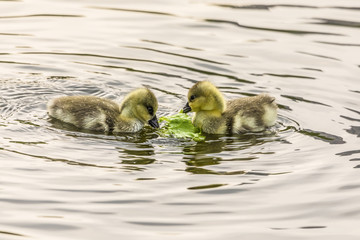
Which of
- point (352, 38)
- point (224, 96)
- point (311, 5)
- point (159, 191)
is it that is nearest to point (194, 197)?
point (159, 191)

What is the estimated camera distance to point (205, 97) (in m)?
8.23

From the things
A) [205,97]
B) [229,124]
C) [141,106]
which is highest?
[205,97]

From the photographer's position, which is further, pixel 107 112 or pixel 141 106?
pixel 141 106

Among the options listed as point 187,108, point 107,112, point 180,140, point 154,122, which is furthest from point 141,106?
point 180,140

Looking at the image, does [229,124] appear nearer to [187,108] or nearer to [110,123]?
[187,108]

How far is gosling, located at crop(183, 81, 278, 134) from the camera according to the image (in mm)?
8180

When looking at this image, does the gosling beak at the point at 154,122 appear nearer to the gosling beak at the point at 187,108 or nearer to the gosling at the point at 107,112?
the gosling at the point at 107,112

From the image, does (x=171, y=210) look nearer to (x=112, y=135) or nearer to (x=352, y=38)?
(x=112, y=135)

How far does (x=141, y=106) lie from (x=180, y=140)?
0.59 m

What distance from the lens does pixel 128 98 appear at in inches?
326

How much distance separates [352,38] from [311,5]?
1554 mm

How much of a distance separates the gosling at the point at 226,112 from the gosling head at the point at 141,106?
1.05 feet

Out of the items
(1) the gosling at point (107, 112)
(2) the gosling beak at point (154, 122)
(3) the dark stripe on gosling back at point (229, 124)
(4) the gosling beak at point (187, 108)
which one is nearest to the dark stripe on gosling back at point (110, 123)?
(1) the gosling at point (107, 112)

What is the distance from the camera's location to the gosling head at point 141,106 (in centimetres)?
820
